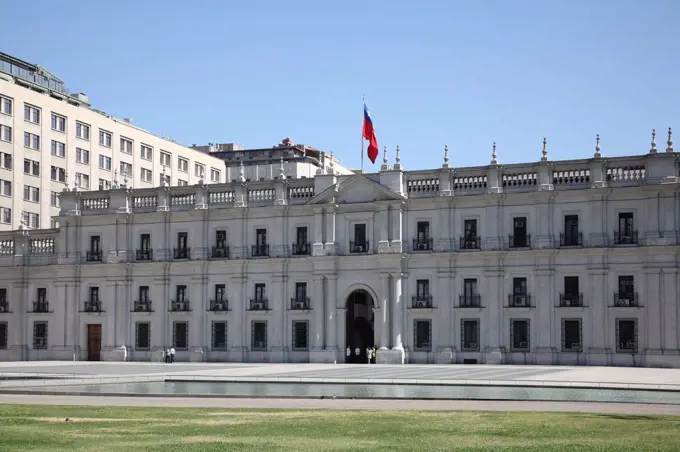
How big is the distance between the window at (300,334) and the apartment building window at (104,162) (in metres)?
36.8

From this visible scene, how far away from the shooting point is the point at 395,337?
6656cm

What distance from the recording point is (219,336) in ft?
236

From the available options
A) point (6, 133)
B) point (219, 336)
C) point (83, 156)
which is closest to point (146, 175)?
point (83, 156)

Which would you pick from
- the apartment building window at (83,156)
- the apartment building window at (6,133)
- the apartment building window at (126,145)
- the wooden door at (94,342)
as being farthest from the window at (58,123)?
the wooden door at (94,342)

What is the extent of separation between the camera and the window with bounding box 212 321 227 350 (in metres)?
71.8

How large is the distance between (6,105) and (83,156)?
11377mm

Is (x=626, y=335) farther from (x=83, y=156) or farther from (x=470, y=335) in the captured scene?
(x=83, y=156)

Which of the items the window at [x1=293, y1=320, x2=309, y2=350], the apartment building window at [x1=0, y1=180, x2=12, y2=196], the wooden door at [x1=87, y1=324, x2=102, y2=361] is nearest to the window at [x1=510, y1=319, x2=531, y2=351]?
the window at [x1=293, y1=320, x2=309, y2=350]

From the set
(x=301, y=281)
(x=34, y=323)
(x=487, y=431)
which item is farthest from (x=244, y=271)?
(x=487, y=431)

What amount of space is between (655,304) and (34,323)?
143ft

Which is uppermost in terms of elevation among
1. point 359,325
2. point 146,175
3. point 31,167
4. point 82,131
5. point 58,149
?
point 82,131

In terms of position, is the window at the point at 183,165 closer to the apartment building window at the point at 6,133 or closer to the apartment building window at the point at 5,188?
the apartment building window at the point at 5,188

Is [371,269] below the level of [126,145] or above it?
below

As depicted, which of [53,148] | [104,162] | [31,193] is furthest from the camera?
[104,162]
